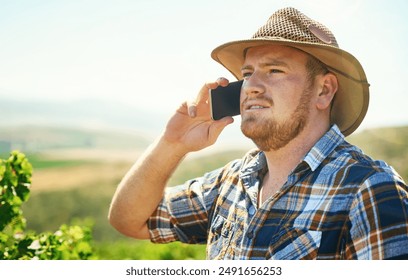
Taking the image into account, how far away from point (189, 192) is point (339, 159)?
0.68m

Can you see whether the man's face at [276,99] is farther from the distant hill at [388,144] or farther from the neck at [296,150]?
the distant hill at [388,144]

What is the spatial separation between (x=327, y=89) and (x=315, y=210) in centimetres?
50

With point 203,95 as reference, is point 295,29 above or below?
above

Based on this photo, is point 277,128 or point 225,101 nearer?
point 277,128

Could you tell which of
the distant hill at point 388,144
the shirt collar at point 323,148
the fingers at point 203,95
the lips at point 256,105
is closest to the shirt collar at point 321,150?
the shirt collar at point 323,148

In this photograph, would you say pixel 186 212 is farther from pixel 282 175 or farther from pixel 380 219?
pixel 380 219

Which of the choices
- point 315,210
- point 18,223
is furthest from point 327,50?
point 18,223

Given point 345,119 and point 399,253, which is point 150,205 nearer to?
point 345,119

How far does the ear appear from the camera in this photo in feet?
6.16

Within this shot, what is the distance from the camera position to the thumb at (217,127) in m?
2.10

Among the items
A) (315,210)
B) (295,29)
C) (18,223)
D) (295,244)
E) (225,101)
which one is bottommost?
(18,223)

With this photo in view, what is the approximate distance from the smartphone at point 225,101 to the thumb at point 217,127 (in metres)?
0.02

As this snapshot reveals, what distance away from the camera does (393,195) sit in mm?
1494

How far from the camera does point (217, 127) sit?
2119 millimetres
